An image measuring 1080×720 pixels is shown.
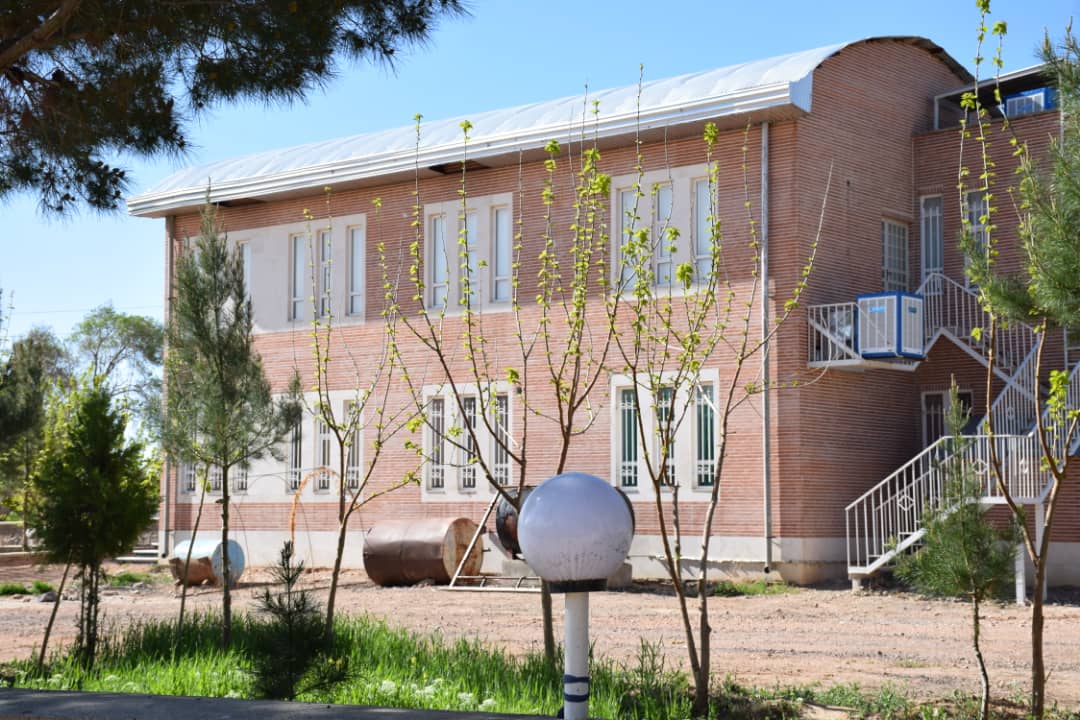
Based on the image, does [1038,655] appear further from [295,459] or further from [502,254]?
[295,459]

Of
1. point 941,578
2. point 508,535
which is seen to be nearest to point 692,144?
point 508,535

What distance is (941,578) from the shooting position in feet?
29.9

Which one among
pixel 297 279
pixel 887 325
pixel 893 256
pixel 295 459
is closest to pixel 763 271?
pixel 887 325

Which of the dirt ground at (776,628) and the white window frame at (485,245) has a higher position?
the white window frame at (485,245)

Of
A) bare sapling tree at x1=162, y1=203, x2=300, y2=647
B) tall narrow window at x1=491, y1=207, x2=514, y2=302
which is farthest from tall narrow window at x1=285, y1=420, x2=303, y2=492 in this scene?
bare sapling tree at x1=162, y1=203, x2=300, y2=647

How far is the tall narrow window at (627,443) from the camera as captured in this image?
2478cm

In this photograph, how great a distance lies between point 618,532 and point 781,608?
1544cm

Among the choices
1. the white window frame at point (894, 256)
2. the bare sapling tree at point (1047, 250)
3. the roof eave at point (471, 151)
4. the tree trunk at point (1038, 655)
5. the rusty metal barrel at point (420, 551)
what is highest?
the roof eave at point (471, 151)

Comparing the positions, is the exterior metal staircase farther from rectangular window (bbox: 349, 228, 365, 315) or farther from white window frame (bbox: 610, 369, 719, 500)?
rectangular window (bbox: 349, 228, 365, 315)

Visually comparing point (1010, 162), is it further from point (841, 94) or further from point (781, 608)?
point (781, 608)

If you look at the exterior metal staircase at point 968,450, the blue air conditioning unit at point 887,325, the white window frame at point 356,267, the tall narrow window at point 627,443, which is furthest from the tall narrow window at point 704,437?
the white window frame at point 356,267

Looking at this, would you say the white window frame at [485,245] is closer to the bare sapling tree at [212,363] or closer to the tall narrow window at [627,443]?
the tall narrow window at [627,443]

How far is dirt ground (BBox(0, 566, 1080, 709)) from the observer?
12531 mm

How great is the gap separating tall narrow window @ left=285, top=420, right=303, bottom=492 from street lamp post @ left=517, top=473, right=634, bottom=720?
24964 mm
